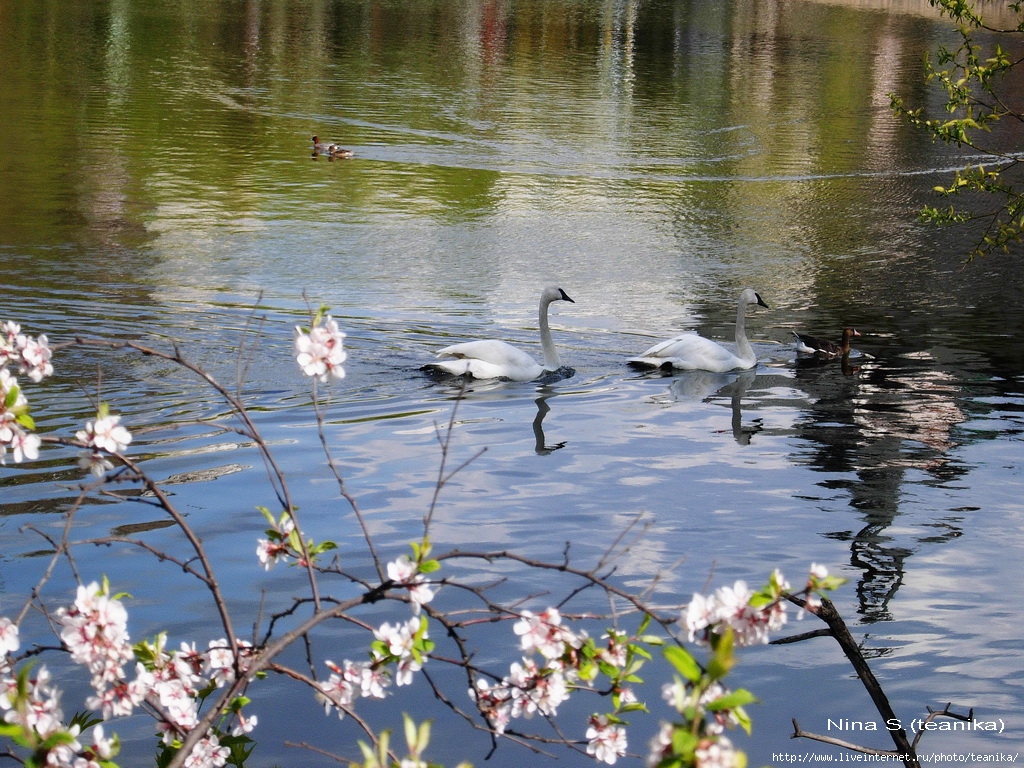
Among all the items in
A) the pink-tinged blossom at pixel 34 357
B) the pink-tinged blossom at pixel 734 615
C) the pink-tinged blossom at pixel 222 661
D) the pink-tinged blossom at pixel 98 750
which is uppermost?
the pink-tinged blossom at pixel 34 357

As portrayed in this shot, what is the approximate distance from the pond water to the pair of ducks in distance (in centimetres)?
21

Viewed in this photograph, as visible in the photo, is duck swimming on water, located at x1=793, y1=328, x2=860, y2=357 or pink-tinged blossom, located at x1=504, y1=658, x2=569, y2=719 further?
duck swimming on water, located at x1=793, y1=328, x2=860, y2=357

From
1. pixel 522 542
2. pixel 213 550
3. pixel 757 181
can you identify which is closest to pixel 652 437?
pixel 522 542

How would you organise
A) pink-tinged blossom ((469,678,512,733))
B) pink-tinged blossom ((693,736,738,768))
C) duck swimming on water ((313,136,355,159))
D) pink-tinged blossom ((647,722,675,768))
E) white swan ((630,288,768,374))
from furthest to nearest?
duck swimming on water ((313,136,355,159))
white swan ((630,288,768,374))
pink-tinged blossom ((469,678,512,733))
pink-tinged blossom ((647,722,675,768))
pink-tinged blossom ((693,736,738,768))

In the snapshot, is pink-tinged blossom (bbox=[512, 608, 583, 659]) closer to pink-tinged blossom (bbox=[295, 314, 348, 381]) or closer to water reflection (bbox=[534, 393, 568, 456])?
pink-tinged blossom (bbox=[295, 314, 348, 381])

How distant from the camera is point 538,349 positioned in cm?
1409

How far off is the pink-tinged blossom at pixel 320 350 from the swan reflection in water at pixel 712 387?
7.80m

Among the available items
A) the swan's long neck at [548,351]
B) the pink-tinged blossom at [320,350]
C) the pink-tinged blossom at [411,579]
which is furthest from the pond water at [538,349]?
the pink-tinged blossom at [411,579]

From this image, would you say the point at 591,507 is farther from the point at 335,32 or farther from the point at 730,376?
the point at 335,32

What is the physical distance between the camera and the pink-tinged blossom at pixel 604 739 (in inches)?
153

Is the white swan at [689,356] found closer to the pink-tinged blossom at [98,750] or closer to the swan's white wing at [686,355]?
the swan's white wing at [686,355]

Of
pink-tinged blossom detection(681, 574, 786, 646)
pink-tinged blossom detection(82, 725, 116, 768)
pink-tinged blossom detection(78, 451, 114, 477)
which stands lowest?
pink-tinged blossom detection(82, 725, 116, 768)

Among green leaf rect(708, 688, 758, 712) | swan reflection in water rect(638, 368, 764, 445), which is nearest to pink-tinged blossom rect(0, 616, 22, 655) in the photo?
green leaf rect(708, 688, 758, 712)

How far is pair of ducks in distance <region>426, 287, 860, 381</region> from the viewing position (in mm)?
12430
